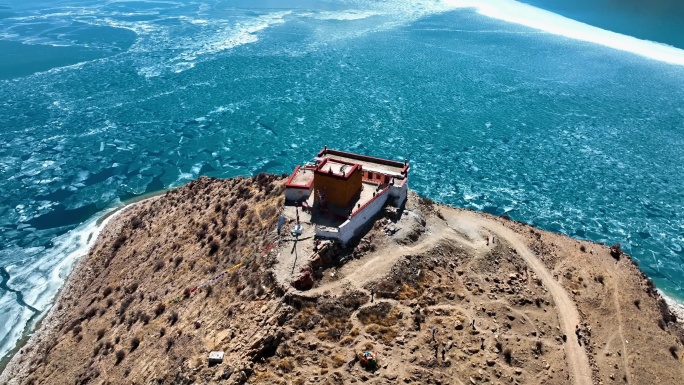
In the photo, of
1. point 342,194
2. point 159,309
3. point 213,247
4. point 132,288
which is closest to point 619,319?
point 342,194

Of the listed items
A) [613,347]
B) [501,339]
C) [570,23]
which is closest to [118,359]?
[501,339]

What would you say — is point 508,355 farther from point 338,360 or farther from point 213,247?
point 213,247

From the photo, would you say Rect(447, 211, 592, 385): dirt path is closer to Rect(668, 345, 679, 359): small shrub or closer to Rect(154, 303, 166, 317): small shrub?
Rect(668, 345, 679, 359): small shrub

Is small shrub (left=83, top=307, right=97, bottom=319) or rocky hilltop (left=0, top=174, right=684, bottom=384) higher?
rocky hilltop (left=0, top=174, right=684, bottom=384)

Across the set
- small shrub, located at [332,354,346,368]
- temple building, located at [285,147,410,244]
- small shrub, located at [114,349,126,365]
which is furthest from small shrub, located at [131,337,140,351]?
→ small shrub, located at [332,354,346,368]

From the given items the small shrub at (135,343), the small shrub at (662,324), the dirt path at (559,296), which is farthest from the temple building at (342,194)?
the small shrub at (662,324)

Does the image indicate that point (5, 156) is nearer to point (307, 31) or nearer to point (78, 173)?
point (78, 173)
